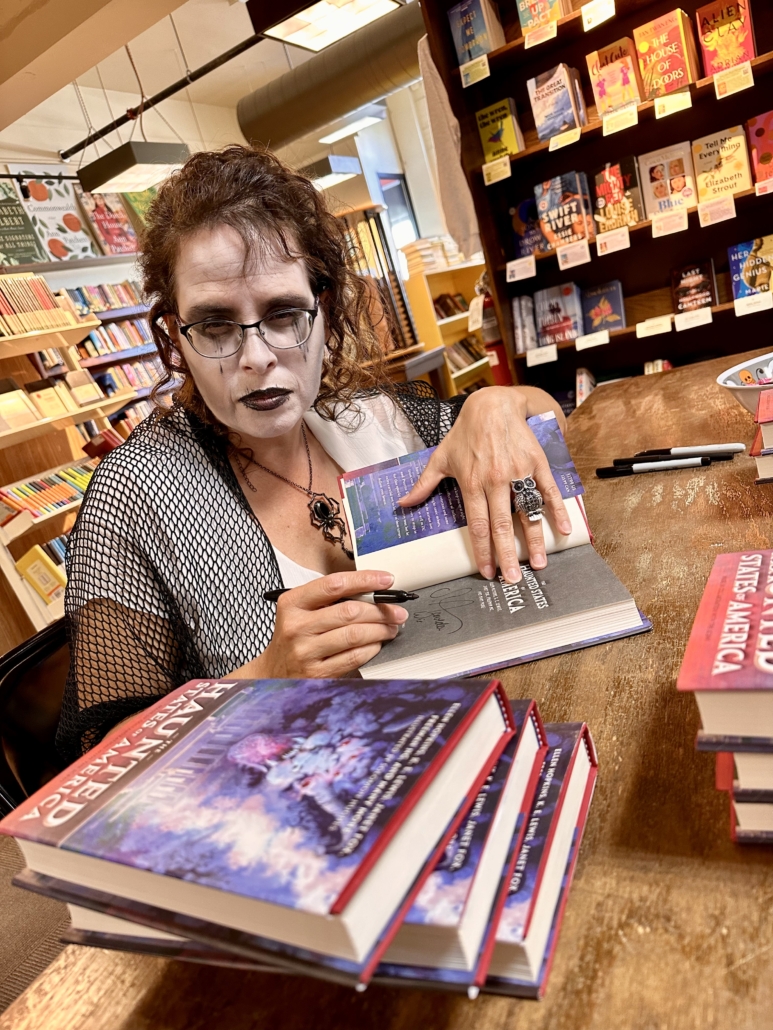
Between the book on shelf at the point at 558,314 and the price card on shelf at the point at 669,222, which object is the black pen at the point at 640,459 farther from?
the book on shelf at the point at 558,314

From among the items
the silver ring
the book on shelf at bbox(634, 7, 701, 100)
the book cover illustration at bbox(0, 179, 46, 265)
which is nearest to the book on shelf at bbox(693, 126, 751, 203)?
the book on shelf at bbox(634, 7, 701, 100)

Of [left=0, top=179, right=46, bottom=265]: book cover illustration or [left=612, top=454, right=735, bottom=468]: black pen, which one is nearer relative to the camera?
[left=612, top=454, right=735, bottom=468]: black pen

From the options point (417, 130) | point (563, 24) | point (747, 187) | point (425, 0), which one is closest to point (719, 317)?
point (747, 187)

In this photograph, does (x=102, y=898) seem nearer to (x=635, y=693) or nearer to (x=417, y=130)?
(x=635, y=693)

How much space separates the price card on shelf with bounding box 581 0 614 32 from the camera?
2.53 metres

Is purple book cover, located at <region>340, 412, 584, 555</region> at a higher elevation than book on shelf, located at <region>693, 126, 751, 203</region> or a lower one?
lower

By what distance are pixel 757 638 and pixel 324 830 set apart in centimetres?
29

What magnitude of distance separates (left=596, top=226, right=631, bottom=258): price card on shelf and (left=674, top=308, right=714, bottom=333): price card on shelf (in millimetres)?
373

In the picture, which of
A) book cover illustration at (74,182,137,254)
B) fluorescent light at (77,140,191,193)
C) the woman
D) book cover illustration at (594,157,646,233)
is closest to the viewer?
the woman

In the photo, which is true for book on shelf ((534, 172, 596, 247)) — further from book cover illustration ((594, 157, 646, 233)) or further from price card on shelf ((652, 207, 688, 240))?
price card on shelf ((652, 207, 688, 240))

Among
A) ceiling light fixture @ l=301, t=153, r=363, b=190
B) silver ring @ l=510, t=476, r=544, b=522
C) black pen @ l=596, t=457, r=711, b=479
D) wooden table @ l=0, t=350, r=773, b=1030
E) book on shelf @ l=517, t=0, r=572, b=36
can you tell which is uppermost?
ceiling light fixture @ l=301, t=153, r=363, b=190

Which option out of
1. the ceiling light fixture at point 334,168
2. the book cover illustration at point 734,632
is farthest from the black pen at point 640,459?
the ceiling light fixture at point 334,168

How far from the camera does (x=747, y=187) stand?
271 centimetres

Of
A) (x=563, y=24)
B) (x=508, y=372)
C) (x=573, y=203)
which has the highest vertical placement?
(x=563, y=24)
